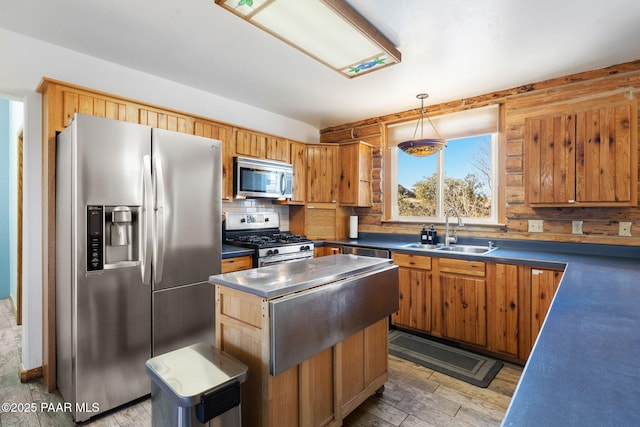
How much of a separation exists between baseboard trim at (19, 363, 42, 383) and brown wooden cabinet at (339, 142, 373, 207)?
3.40 m

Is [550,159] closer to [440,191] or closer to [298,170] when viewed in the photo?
[440,191]

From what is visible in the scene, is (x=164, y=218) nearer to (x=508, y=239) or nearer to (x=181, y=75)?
(x=181, y=75)

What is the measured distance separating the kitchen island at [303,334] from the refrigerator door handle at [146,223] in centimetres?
84

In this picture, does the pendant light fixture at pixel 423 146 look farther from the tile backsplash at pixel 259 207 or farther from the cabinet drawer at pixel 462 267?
the tile backsplash at pixel 259 207

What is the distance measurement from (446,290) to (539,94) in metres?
2.13

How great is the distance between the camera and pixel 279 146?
13.0ft

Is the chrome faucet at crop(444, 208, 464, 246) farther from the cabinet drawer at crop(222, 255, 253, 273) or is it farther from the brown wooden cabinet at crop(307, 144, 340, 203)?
the cabinet drawer at crop(222, 255, 253, 273)

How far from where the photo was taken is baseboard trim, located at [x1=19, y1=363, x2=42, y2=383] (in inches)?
96.0

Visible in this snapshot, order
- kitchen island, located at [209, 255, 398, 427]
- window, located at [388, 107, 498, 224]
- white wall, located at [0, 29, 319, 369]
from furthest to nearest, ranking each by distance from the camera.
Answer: window, located at [388, 107, 498, 224]
white wall, located at [0, 29, 319, 369]
kitchen island, located at [209, 255, 398, 427]

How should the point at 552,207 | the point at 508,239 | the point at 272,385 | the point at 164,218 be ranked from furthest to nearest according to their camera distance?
the point at 508,239 < the point at 552,207 < the point at 164,218 < the point at 272,385

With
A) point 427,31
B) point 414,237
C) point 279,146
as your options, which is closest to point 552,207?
point 414,237

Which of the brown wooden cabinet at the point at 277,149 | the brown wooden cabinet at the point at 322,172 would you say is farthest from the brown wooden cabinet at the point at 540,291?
the brown wooden cabinet at the point at 277,149

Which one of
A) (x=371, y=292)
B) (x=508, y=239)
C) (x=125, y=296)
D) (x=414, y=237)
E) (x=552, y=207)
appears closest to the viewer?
(x=371, y=292)

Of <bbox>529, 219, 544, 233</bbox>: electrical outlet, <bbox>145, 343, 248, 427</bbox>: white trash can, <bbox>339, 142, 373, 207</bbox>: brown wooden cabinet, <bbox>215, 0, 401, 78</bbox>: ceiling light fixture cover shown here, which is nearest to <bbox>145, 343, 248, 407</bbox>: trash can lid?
<bbox>145, 343, 248, 427</bbox>: white trash can
